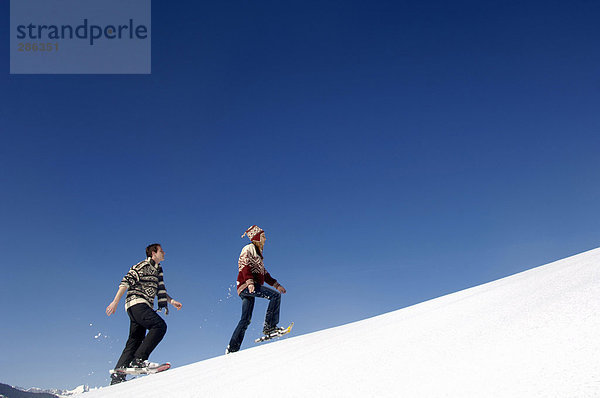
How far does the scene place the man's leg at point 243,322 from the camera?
5.63m

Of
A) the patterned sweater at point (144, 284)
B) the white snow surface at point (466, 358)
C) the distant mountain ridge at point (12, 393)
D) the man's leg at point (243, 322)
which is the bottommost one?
the white snow surface at point (466, 358)

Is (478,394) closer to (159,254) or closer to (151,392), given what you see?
(151,392)

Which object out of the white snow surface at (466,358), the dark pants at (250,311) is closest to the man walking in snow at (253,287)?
the dark pants at (250,311)

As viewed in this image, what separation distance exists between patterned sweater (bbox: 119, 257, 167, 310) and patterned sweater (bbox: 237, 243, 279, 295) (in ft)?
3.52

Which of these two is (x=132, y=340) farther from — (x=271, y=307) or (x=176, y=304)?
(x=271, y=307)

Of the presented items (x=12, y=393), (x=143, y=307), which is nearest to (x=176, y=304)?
(x=143, y=307)

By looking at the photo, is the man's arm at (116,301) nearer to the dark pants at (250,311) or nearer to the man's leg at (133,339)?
the man's leg at (133,339)

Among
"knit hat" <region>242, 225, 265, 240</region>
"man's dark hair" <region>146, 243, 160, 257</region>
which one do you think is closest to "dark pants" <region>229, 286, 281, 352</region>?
"knit hat" <region>242, 225, 265, 240</region>

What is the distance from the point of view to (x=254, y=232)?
6.28 metres

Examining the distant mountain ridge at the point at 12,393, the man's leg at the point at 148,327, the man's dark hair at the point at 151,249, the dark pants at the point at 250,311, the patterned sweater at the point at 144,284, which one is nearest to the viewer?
the man's leg at the point at 148,327

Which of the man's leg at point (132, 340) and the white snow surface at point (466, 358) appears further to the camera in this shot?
the man's leg at point (132, 340)

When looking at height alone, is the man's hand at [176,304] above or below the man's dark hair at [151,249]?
below

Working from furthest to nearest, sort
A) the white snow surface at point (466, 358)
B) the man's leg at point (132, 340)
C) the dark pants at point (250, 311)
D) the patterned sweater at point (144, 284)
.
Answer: the dark pants at point (250, 311) → the patterned sweater at point (144, 284) → the man's leg at point (132, 340) → the white snow surface at point (466, 358)

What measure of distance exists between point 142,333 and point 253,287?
1559mm
